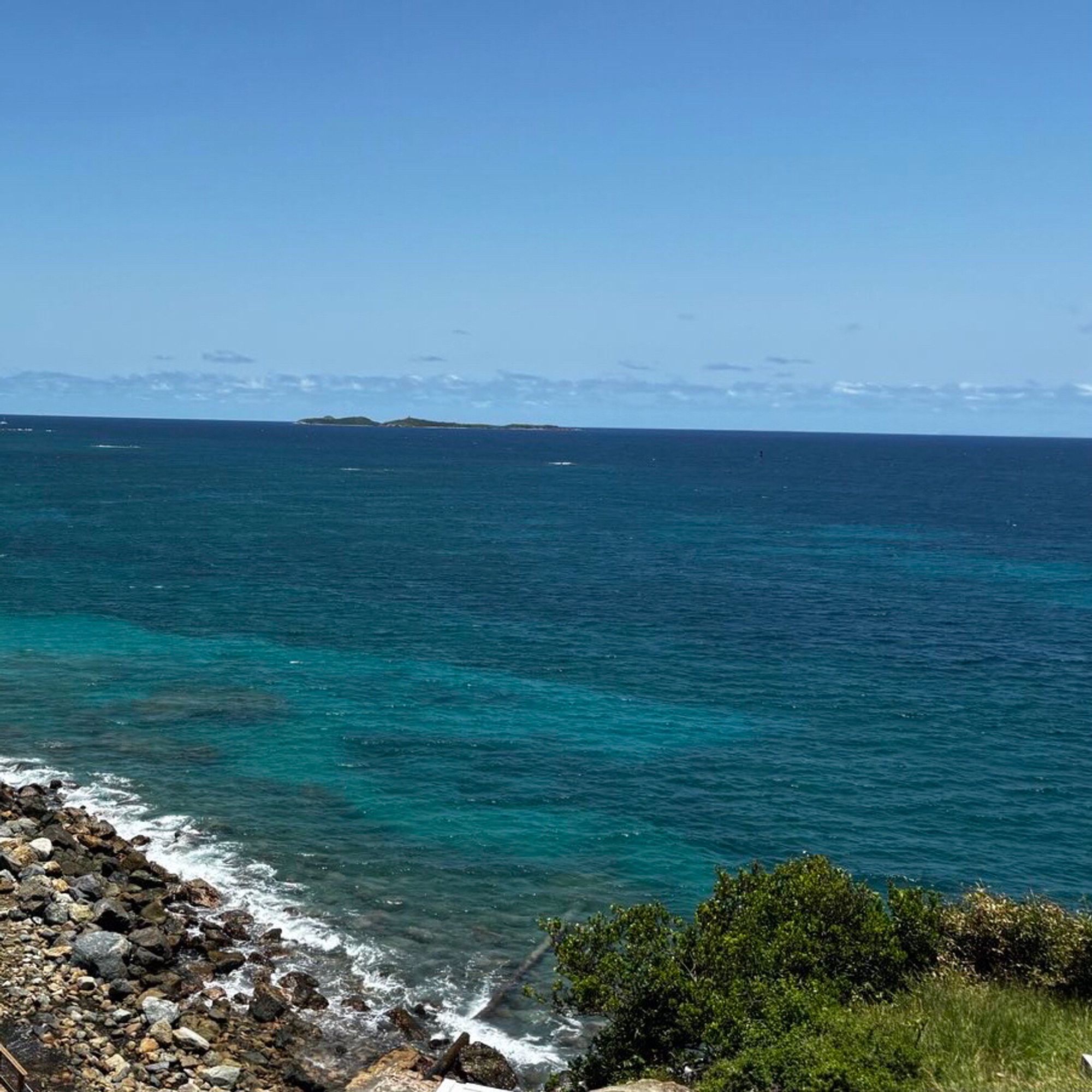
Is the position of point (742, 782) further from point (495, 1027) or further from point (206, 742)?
point (206, 742)

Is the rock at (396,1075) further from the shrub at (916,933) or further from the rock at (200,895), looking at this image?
the shrub at (916,933)

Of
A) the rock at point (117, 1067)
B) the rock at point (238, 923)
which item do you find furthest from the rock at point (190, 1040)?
the rock at point (238, 923)

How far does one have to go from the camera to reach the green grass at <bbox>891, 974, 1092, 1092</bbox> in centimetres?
2212

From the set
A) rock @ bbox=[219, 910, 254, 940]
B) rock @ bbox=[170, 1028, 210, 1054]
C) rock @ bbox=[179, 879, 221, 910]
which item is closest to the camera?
rock @ bbox=[170, 1028, 210, 1054]

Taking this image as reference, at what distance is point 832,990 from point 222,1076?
56.3ft

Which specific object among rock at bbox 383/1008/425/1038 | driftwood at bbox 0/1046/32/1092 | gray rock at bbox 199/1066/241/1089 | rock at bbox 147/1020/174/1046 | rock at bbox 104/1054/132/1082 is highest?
driftwood at bbox 0/1046/32/1092

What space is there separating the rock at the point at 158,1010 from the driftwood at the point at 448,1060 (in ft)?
26.8

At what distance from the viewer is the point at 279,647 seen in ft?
250

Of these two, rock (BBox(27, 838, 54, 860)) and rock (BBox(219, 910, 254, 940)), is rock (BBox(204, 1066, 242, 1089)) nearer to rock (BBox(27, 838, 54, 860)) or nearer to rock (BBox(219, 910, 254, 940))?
rock (BBox(219, 910, 254, 940))

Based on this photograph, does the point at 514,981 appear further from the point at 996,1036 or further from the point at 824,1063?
the point at 824,1063

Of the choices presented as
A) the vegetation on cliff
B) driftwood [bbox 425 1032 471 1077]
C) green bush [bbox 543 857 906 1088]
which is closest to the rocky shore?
driftwood [bbox 425 1032 471 1077]

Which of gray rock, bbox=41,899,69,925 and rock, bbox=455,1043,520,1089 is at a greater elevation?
gray rock, bbox=41,899,69,925

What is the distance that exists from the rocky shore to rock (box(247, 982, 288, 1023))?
4 centimetres

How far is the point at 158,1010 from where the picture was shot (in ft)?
103
